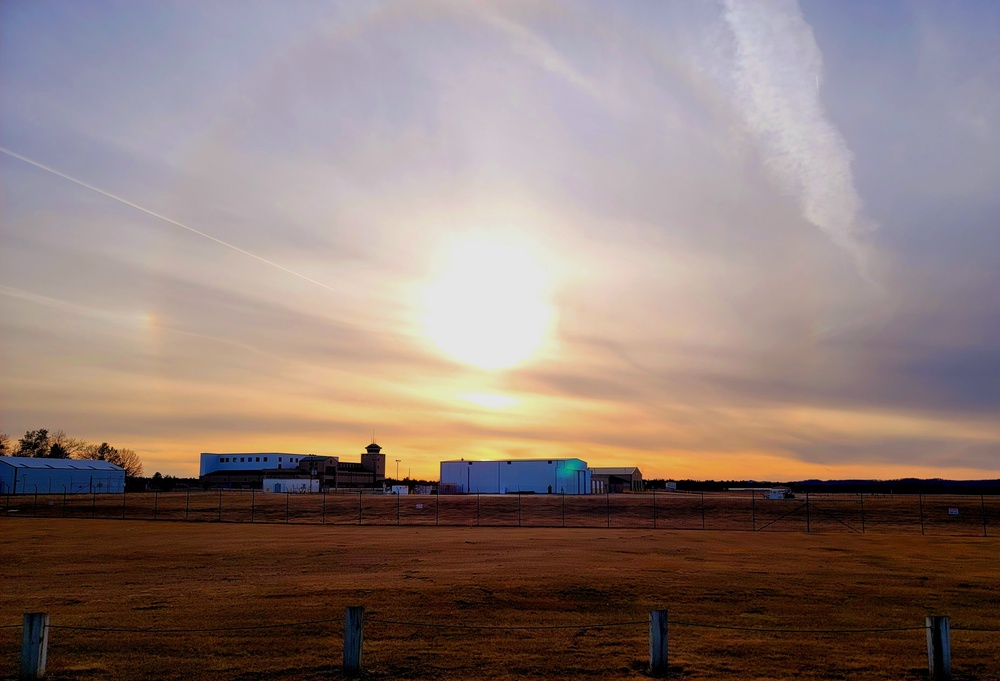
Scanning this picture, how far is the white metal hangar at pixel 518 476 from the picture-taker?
123500 mm

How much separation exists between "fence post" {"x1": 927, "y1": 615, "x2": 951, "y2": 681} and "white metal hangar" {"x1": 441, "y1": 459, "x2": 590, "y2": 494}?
106 metres

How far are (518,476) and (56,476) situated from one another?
78195 mm

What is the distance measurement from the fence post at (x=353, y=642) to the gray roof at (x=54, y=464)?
138 m

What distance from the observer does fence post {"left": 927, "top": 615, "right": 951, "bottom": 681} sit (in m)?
14.4

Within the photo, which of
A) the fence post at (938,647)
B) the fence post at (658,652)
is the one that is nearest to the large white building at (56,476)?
the fence post at (658,652)

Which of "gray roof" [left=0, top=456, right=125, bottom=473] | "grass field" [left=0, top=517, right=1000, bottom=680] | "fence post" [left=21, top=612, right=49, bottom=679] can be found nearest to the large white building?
"gray roof" [left=0, top=456, right=125, bottom=473]

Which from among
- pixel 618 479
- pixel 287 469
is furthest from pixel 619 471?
pixel 287 469

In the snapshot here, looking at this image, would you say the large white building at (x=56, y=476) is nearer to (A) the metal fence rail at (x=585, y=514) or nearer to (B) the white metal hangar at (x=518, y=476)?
(A) the metal fence rail at (x=585, y=514)

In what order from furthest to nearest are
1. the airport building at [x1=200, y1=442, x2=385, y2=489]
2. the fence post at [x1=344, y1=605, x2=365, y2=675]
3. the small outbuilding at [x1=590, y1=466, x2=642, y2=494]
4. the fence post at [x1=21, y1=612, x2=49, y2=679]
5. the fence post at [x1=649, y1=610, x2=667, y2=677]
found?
1. the airport building at [x1=200, y1=442, x2=385, y2=489]
2. the small outbuilding at [x1=590, y1=466, x2=642, y2=494]
3. the fence post at [x1=649, y1=610, x2=667, y2=677]
4. the fence post at [x1=344, y1=605, x2=365, y2=675]
5. the fence post at [x1=21, y1=612, x2=49, y2=679]

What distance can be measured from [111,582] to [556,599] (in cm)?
1583

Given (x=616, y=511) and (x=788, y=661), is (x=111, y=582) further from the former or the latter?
(x=616, y=511)

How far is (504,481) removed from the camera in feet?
415

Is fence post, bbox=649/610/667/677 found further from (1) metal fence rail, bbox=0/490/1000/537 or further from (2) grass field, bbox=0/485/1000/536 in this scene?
(2) grass field, bbox=0/485/1000/536

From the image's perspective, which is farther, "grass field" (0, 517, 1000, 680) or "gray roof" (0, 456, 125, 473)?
"gray roof" (0, 456, 125, 473)
